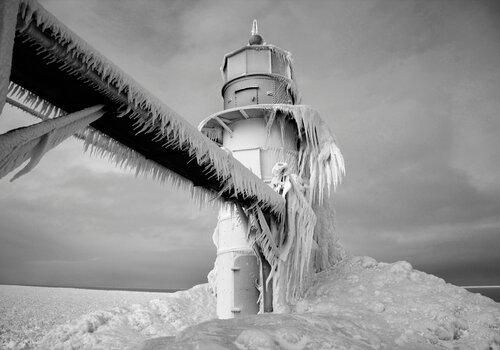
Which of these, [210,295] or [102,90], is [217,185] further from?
[210,295]

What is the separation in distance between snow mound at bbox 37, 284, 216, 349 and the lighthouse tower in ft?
6.10

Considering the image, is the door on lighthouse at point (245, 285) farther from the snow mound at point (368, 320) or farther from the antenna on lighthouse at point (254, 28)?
the antenna on lighthouse at point (254, 28)

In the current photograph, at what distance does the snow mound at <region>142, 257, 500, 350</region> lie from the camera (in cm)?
312

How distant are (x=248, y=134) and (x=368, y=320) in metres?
10.4

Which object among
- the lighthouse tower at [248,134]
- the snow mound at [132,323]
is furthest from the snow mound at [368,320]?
the snow mound at [132,323]

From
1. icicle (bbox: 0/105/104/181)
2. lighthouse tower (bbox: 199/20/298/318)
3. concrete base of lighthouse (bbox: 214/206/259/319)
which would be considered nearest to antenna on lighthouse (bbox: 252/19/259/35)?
lighthouse tower (bbox: 199/20/298/318)

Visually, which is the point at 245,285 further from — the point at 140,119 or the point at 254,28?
the point at 254,28

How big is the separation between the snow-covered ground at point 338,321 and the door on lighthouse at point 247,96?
7706 mm

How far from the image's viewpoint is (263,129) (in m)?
14.8

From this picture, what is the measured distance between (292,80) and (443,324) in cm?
1185

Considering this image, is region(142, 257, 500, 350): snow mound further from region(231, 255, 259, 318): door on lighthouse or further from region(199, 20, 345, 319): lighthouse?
region(231, 255, 259, 318): door on lighthouse

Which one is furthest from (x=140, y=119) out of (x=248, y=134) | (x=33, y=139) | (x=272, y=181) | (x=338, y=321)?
(x=248, y=134)

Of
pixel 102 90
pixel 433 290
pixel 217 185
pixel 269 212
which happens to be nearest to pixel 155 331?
pixel 269 212

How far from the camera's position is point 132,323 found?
12.6 m
